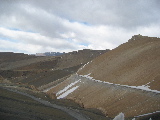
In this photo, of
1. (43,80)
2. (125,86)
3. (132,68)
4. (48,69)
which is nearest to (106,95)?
(125,86)

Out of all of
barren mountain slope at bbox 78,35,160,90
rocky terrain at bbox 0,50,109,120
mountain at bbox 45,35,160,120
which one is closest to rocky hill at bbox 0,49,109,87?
rocky terrain at bbox 0,50,109,120

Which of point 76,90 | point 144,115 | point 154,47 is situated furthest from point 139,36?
point 144,115

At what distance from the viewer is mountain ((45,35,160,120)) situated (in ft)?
114

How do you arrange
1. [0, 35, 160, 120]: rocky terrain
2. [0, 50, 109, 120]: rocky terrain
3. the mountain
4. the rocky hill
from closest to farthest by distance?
[0, 35, 160, 120]: rocky terrain → [0, 50, 109, 120]: rocky terrain → the mountain → the rocky hill

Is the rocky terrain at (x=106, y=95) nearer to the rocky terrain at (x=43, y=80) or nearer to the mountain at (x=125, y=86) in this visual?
the mountain at (x=125, y=86)

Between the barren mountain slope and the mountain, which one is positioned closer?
the mountain

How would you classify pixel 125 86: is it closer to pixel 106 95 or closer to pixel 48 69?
pixel 106 95

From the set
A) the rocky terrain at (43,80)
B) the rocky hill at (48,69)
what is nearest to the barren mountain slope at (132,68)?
the rocky terrain at (43,80)

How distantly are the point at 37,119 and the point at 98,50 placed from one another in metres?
170

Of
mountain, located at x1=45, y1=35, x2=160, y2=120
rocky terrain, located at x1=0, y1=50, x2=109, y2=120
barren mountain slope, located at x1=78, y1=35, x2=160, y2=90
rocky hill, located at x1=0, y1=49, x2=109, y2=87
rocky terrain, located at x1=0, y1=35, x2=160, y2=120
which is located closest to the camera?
rocky terrain, located at x1=0, y1=35, x2=160, y2=120

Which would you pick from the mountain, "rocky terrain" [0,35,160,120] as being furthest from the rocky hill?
the mountain

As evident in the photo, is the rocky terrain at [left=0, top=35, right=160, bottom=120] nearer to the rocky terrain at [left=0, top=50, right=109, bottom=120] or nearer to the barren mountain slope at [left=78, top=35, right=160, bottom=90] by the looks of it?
the barren mountain slope at [left=78, top=35, right=160, bottom=90]

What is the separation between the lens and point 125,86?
46.1 m

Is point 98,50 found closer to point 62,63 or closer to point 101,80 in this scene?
point 62,63
